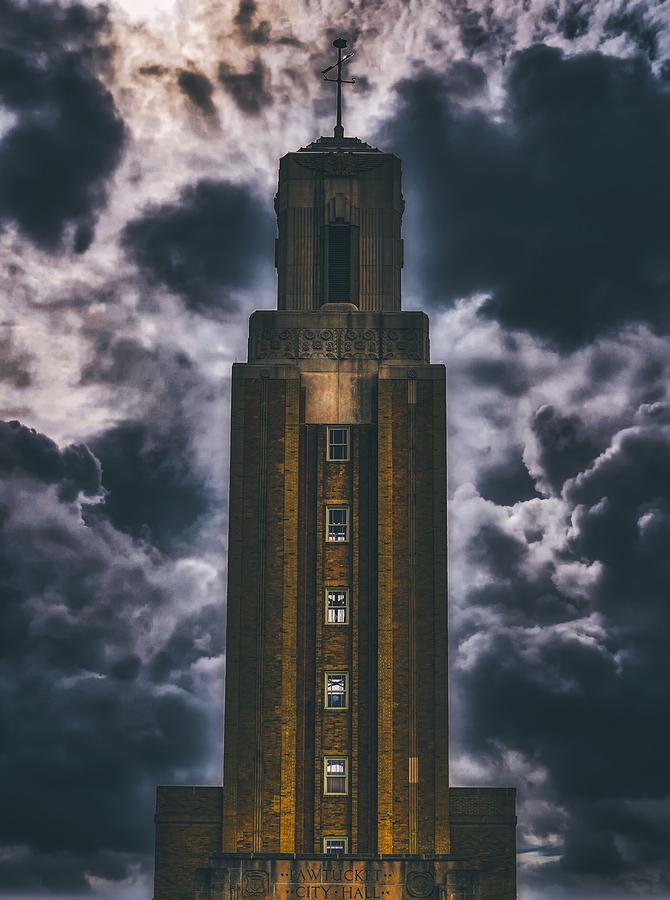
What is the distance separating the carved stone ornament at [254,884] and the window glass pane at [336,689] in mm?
9973

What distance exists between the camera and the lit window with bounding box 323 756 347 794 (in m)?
82.0

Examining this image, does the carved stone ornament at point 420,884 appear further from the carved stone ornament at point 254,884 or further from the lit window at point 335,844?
the carved stone ornament at point 254,884

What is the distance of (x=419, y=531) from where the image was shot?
84375 mm

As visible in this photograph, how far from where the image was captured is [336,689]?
83312mm

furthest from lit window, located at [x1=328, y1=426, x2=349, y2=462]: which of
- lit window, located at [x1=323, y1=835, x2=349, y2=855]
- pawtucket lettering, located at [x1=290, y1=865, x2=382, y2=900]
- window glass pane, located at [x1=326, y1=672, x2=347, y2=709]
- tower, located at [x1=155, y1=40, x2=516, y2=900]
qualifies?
pawtucket lettering, located at [x1=290, y1=865, x2=382, y2=900]

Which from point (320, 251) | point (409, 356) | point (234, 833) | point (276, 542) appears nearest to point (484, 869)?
point (234, 833)

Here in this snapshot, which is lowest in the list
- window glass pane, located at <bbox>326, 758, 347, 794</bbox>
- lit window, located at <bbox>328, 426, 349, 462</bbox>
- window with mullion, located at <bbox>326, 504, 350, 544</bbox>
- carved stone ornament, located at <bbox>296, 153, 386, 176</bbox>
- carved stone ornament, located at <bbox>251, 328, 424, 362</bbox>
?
window glass pane, located at <bbox>326, 758, 347, 794</bbox>

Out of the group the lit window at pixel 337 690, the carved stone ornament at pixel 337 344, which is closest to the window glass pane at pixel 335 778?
the lit window at pixel 337 690

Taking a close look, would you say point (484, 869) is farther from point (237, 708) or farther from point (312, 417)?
point (312, 417)

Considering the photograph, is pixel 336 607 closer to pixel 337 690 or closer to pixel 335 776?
pixel 337 690

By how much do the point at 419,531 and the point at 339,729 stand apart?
991 cm

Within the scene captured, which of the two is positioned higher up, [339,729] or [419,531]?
[419,531]

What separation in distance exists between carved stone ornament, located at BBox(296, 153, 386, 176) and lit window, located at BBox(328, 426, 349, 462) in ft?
47.6

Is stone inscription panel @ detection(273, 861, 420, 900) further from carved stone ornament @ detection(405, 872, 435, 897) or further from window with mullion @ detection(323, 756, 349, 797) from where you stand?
window with mullion @ detection(323, 756, 349, 797)
